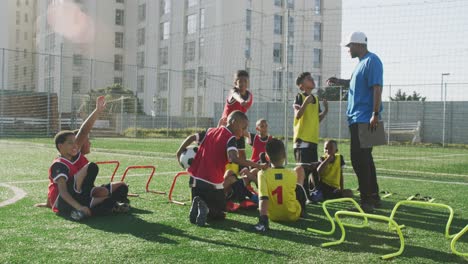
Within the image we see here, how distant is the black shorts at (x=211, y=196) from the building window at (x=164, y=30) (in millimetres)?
50974

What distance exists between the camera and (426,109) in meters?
29.3

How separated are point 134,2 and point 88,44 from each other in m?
7.66

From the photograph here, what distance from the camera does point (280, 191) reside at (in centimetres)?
546

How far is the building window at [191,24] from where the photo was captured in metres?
51.5

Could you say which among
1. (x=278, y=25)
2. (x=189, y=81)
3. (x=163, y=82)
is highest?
(x=278, y=25)

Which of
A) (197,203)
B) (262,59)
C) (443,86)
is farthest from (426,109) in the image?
(197,203)

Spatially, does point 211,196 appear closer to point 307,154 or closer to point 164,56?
point 307,154

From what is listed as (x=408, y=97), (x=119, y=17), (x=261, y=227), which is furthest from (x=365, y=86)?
(x=119, y=17)

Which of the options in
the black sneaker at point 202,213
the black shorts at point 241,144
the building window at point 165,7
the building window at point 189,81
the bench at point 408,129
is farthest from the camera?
the building window at point 165,7

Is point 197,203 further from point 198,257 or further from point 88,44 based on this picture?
point 88,44

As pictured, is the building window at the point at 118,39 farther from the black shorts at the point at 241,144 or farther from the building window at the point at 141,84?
the black shorts at the point at 241,144

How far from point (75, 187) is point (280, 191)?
225 centimetres

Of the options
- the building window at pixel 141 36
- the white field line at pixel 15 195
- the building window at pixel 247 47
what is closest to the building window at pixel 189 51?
the building window at pixel 247 47

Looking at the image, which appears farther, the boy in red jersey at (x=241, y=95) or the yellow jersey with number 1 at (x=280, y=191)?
the boy in red jersey at (x=241, y=95)
